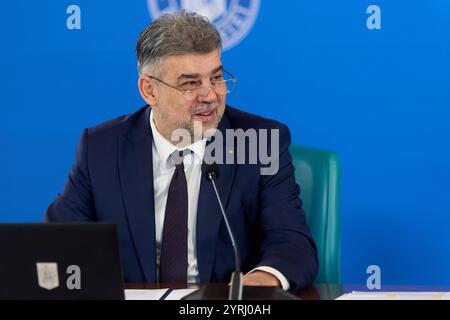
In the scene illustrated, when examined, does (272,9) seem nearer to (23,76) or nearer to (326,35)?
(326,35)

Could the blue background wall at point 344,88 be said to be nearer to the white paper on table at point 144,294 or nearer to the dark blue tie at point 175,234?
the dark blue tie at point 175,234

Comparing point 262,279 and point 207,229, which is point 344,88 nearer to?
point 207,229

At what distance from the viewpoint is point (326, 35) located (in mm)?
3068

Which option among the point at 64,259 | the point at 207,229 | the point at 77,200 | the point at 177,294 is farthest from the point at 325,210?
the point at 64,259

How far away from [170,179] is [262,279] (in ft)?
1.48

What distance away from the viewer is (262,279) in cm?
180

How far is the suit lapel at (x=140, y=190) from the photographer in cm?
205

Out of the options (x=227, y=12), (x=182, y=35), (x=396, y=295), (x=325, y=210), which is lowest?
(x=396, y=295)

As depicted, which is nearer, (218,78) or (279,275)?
(279,275)

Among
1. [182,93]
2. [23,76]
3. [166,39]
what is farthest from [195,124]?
[23,76]

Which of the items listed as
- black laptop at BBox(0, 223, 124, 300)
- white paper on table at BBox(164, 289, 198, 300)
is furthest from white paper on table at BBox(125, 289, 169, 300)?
black laptop at BBox(0, 223, 124, 300)

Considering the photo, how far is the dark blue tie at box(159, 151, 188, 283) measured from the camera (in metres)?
2.05

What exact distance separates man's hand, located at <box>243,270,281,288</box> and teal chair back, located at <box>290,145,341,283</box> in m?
0.32

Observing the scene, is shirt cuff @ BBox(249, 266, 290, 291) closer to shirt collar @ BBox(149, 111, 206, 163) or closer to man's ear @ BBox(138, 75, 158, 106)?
shirt collar @ BBox(149, 111, 206, 163)
